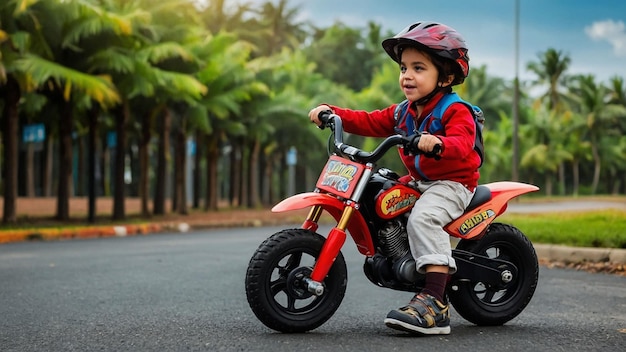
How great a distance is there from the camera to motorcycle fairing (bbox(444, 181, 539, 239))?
14.7 ft

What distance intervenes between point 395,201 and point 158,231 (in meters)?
14.2

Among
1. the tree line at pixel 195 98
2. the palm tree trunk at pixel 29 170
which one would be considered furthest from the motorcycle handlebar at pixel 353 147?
the palm tree trunk at pixel 29 170

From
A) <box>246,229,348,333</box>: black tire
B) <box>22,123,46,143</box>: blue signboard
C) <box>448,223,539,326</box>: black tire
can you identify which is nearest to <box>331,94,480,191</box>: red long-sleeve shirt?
<box>448,223,539,326</box>: black tire

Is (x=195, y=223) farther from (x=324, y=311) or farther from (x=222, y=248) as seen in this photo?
(x=324, y=311)

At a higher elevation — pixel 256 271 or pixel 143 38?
pixel 143 38

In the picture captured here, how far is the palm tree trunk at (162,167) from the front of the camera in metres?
23.9

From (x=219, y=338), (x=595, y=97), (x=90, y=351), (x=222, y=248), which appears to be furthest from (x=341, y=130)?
(x=595, y=97)

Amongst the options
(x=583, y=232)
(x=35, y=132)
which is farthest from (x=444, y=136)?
(x=35, y=132)

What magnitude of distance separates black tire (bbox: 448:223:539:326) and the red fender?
0.58 metres

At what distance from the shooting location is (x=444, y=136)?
4.25 m

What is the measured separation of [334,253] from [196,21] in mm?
18434

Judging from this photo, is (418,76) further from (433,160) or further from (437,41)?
(433,160)

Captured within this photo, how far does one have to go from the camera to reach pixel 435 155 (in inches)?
160

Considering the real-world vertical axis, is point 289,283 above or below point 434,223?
below
